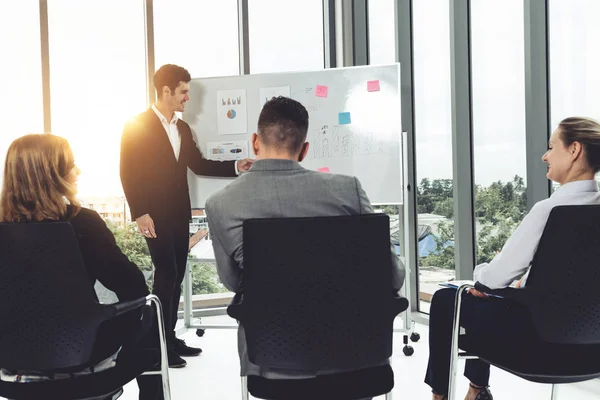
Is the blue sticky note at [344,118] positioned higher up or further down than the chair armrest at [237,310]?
higher up

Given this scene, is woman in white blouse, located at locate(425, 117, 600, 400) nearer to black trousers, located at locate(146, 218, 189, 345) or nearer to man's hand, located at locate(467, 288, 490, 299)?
man's hand, located at locate(467, 288, 490, 299)

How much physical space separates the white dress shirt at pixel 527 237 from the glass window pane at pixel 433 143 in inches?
71.5

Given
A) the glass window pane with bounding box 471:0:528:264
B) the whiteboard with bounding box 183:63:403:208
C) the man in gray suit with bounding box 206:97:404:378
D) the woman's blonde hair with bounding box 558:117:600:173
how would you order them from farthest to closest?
the whiteboard with bounding box 183:63:403:208, the glass window pane with bounding box 471:0:528:264, the woman's blonde hair with bounding box 558:117:600:173, the man in gray suit with bounding box 206:97:404:378

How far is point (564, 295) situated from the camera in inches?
52.8

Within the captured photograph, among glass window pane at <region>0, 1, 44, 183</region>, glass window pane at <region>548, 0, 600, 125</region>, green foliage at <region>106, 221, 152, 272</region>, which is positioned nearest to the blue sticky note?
glass window pane at <region>548, 0, 600, 125</region>

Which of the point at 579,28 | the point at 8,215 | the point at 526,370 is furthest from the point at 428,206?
the point at 8,215

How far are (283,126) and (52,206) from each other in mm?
692

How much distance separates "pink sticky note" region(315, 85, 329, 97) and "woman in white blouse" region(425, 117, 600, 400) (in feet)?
6.07

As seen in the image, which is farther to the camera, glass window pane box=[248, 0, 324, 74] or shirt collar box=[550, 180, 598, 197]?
glass window pane box=[248, 0, 324, 74]

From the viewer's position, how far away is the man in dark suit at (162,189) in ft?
9.27

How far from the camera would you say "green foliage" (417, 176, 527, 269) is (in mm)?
2949

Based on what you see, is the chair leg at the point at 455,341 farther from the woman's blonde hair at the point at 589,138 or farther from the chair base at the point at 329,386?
the woman's blonde hair at the point at 589,138

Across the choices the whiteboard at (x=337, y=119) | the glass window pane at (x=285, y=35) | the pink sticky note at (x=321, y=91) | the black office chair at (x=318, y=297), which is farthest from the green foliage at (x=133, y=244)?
the black office chair at (x=318, y=297)

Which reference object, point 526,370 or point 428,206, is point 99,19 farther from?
point 526,370
